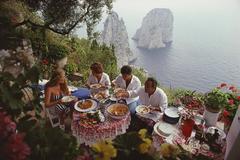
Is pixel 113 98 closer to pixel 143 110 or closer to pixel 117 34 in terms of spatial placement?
pixel 143 110

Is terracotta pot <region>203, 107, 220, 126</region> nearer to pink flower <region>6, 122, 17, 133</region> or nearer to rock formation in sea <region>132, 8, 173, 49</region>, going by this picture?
pink flower <region>6, 122, 17, 133</region>

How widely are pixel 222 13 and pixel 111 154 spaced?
68088 millimetres

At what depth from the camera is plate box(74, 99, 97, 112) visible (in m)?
3.21

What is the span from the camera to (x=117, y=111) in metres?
3.21

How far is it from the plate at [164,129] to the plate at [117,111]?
51cm

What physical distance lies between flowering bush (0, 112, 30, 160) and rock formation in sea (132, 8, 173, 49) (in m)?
48.8

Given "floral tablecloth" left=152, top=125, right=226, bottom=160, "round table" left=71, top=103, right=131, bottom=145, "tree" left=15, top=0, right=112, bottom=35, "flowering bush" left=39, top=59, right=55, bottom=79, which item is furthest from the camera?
"tree" left=15, top=0, right=112, bottom=35

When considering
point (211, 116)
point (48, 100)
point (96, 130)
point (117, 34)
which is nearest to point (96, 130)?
point (96, 130)

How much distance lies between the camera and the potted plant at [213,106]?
3022mm

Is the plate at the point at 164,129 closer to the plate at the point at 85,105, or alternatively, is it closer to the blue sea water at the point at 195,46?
the plate at the point at 85,105

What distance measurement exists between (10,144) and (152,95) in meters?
2.94

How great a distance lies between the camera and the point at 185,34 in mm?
55156

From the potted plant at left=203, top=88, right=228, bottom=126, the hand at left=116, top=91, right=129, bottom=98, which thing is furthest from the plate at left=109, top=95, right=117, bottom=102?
the potted plant at left=203, top=88, right=228, bottom=126

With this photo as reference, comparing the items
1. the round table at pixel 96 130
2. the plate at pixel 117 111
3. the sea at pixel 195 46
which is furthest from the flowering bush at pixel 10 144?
the sea at pixel 195 46
